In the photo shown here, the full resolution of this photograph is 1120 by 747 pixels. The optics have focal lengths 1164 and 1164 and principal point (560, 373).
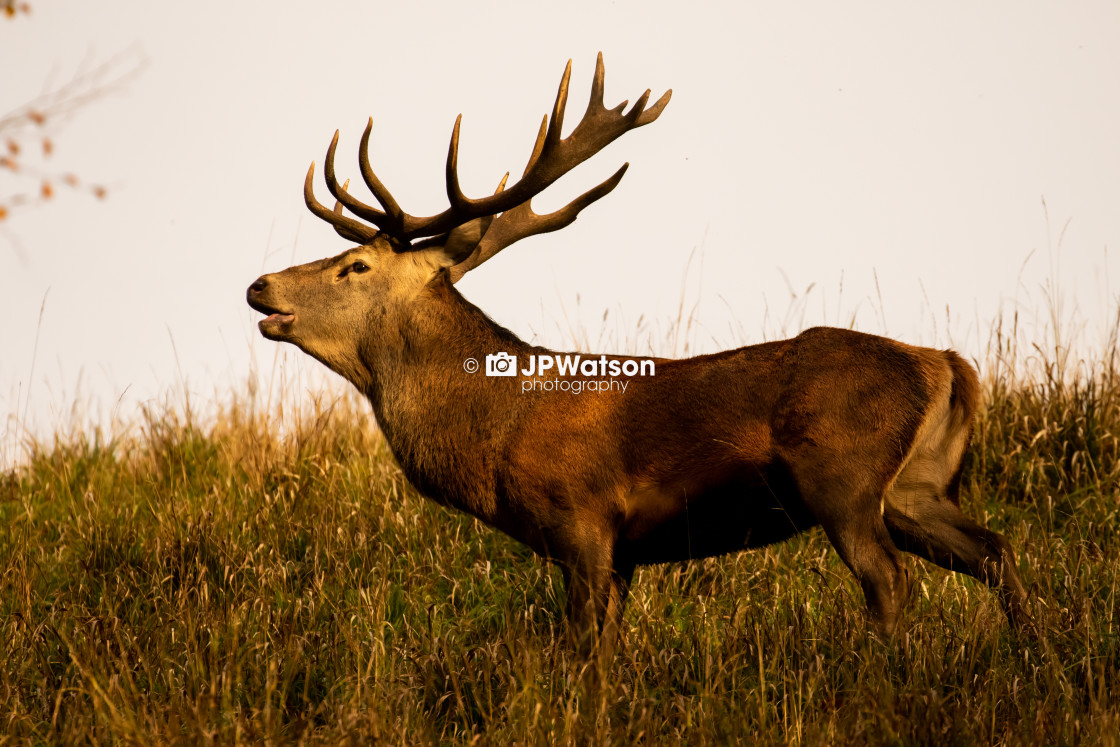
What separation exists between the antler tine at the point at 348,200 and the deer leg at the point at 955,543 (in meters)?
2.70

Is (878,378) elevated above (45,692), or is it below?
above

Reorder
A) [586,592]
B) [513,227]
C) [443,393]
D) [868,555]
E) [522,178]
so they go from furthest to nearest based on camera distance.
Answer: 1. [513,227]
2. [522,178]
3. [443,393]
4. [586,592]
5. [868,555]

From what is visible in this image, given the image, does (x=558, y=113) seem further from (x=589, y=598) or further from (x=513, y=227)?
(x=589, y=598)

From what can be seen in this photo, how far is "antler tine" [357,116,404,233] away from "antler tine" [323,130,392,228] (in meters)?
0.05

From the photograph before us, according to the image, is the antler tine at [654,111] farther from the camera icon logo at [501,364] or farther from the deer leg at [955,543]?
the deer leg at [955,543]

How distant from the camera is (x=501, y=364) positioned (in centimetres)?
539

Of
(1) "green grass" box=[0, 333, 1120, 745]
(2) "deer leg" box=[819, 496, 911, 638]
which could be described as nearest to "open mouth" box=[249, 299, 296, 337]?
(1) "green grass" box=[0, 333, 1120, 745]

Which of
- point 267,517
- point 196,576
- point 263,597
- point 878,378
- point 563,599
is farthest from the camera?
point 267,517

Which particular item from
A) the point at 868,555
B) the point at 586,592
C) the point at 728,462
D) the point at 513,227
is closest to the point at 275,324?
the point at 513,227

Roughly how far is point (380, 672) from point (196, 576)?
2.03 m

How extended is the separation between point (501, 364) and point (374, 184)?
106 cm

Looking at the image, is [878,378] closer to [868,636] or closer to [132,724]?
[868,636]

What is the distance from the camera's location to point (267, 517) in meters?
6.38

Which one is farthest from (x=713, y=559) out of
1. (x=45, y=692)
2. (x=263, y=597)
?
(x=45, y=692)
